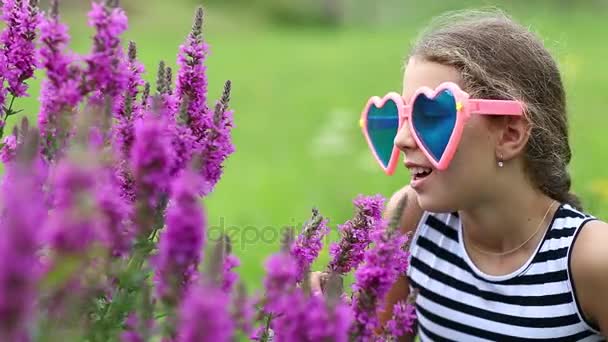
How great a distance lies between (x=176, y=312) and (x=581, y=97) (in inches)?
502

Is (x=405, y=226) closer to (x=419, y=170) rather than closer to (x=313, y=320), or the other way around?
(x=419, y=170)

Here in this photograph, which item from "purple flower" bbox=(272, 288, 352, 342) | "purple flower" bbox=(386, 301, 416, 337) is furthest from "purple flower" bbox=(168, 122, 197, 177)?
"purple flower" bbox=(386, 301, 416, 337)

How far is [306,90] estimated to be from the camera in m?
15.7

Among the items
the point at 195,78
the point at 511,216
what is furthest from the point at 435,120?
the point at 195,78

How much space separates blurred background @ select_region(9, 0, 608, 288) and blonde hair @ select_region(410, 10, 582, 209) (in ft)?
1.00

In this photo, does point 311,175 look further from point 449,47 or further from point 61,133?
point 61,133

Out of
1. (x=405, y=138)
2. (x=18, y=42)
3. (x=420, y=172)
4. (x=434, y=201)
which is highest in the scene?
(x=18, y=42)

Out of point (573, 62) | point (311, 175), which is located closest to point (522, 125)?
point (311, 175)

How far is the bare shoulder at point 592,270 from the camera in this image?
108 inches

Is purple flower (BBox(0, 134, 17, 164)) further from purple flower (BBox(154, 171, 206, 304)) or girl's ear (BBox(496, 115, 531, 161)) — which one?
girl's ear (BBox(496, 115, 531, 161))

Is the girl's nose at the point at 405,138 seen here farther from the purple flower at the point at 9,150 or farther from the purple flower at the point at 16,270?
the purple flower at the point at 16,270

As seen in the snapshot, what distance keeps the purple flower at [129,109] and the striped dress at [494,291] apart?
129 centimetres

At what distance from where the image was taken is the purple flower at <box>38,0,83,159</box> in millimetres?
1776

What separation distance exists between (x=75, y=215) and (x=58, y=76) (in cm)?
71
